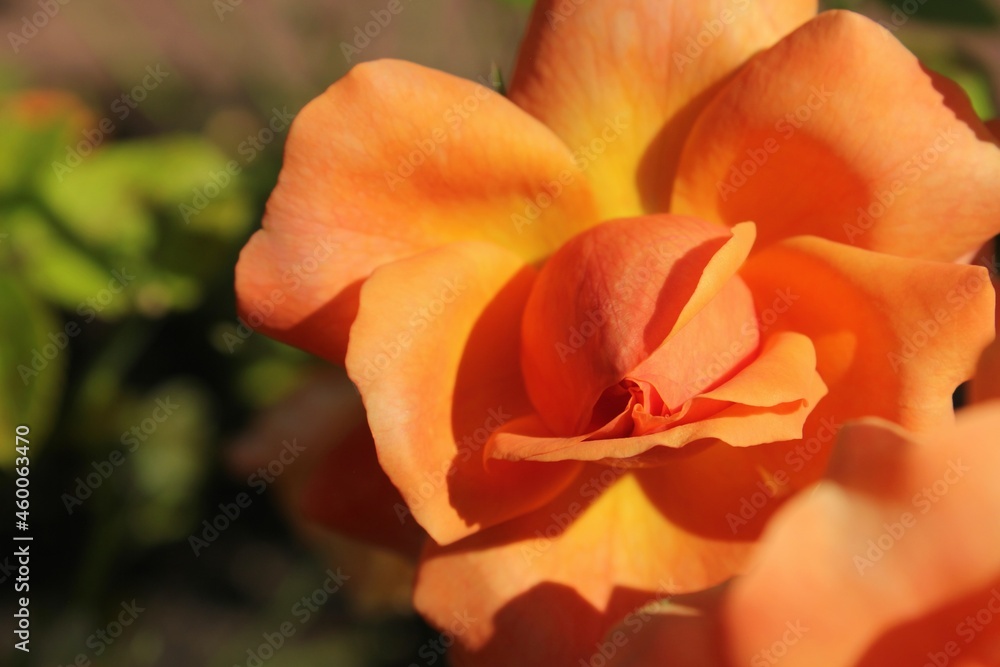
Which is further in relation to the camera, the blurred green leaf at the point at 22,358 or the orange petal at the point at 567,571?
the blurred green leaf at the point at 22,358

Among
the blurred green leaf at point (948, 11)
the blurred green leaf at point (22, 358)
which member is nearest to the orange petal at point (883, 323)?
the blurred green leaf at point (948, 11)

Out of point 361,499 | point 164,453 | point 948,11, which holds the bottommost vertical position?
point 164,453

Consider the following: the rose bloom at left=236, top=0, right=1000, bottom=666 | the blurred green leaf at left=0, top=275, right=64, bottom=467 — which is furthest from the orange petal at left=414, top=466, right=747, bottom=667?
the blurred green leaf at left=0, top=275, right=64, bottom=467

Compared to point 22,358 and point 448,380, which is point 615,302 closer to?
point 448,380

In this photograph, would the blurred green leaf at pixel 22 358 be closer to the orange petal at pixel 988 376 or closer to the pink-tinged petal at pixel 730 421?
the pink-tinged petal at pixel 730 421

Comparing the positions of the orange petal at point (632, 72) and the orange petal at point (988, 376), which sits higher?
the orange petal at point (632, 72)

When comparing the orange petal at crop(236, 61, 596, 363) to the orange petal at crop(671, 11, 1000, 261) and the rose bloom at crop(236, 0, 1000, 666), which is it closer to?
the rose bloom at crop(236, 0, 1000, 666)

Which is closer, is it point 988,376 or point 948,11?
point 988,376

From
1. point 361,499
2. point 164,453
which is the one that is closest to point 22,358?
point 164,453
